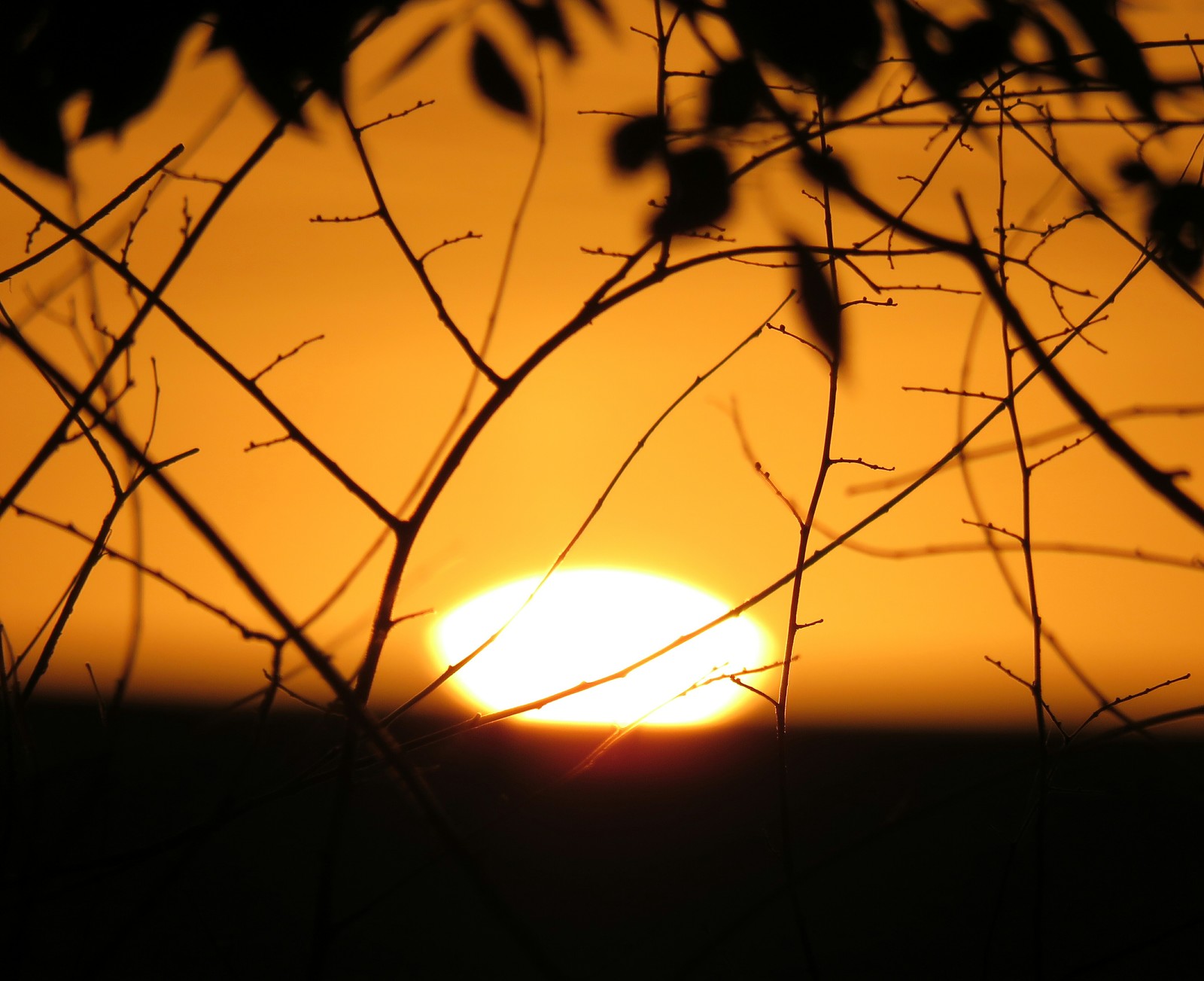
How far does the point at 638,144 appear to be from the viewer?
4.55ft

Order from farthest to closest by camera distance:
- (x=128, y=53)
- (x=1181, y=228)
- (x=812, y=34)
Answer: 1. (x=1181, y=228)
2. (x=812, y=34)
3. (x=128, y=53)

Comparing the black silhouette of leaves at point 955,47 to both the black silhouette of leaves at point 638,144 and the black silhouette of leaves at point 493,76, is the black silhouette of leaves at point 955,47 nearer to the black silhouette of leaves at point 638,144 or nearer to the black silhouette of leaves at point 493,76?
the black silhouette of leaves at point 638,144

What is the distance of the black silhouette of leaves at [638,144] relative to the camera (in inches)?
54.2

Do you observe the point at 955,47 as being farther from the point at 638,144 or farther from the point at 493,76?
the point at 493,76

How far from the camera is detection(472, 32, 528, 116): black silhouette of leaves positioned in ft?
4.29

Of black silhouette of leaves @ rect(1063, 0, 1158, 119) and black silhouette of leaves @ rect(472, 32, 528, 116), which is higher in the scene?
black silhouette of leaves @ rect(1063, 0, 1158, 119)

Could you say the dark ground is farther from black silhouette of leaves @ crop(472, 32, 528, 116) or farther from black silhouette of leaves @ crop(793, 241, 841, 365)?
black silhouette of leaves @ crop(472, 32, 528, 116)

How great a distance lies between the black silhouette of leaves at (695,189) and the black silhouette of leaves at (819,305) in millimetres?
118

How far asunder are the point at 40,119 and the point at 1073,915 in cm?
407

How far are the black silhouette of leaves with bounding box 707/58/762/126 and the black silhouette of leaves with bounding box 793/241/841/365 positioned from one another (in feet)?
0.63

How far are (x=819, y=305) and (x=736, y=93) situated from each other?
0.30 m

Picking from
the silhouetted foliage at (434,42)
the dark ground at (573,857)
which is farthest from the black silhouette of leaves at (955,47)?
the dark ground at (573,857)

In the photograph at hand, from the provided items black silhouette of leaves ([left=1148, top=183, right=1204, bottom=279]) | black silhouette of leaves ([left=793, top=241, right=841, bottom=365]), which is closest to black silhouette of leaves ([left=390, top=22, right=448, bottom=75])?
black silhouette of leaves ([left=793, top=241, right=841, bottom=365])

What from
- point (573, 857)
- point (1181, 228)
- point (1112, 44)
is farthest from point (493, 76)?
point (573, 857)
